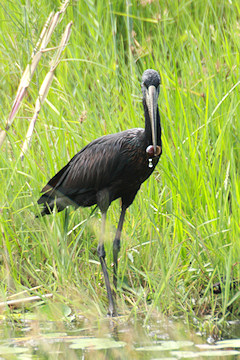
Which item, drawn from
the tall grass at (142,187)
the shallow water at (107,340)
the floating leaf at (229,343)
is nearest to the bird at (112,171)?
the tall grass at (142,187)

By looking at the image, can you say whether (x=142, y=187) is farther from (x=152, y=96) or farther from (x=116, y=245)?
(x=152, y=96)

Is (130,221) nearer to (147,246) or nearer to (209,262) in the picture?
(147,246)

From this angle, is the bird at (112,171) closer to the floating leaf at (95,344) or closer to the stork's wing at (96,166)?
the stork's wing at (96,166)

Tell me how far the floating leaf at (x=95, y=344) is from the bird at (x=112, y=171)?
57 cm

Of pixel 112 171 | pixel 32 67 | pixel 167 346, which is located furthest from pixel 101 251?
pixel 32 67

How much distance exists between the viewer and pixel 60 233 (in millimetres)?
4367

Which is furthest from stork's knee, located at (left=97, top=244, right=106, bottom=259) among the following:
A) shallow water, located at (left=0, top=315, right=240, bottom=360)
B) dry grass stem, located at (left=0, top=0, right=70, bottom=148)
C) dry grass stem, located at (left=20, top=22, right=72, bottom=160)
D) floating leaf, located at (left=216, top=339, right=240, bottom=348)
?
floating leaf, located at (left=216, top=339, right=240, bottom=348)

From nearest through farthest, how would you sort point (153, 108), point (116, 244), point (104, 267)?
point (153, 108)
point (104, 267)
point (116, 244)

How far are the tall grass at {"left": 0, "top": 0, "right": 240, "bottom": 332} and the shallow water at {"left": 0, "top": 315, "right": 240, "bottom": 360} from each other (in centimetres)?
14

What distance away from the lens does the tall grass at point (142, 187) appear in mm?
4043

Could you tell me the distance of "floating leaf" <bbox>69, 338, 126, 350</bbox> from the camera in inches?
134

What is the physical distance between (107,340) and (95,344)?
0.33 ft

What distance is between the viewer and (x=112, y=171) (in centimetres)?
445

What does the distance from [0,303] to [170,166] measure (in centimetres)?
159
